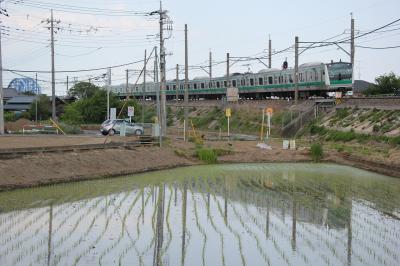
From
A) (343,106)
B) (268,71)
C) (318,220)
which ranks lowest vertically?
(318,220)

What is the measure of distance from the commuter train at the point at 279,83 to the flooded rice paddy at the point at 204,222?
20.6 metres

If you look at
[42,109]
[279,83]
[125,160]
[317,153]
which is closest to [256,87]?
[279,83]

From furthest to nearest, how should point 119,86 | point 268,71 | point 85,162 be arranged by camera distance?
1. point 119,86
2. point 268,71
3. point 85,162

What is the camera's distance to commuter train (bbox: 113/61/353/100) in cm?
4038

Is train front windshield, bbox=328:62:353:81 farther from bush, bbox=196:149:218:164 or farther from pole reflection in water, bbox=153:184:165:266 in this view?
pole reflection in water, bbox=153:184:165:266

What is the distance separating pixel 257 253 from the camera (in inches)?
384

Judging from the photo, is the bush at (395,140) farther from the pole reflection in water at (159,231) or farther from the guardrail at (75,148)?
the pole reflection in water at (159,231)

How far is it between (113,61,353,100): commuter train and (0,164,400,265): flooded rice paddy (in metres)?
20.6

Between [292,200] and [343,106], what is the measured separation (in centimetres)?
2493

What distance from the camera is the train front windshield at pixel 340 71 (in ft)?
131

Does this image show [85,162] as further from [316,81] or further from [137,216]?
[316,81]

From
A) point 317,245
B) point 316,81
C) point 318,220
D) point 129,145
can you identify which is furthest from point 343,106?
point 317,245

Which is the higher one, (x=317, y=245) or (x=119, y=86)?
(x=119, y=86)

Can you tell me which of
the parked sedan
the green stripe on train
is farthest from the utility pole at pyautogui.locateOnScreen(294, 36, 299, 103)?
the parked sedan
